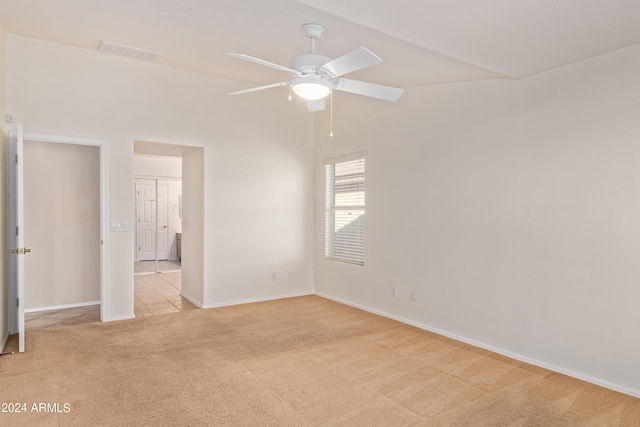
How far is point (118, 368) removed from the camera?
126 inches

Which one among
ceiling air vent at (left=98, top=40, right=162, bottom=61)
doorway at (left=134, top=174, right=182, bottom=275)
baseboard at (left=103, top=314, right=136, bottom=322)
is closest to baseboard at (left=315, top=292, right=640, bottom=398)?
baseboard at (left=103, top=314, right=136, bottom=322)

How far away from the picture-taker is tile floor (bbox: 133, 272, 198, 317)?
512 centimetres

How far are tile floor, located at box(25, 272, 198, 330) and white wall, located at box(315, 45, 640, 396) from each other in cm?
270

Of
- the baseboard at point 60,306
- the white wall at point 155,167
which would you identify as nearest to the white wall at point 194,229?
the baseboard at point 60,306

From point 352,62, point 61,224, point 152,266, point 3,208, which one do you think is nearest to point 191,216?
point 61,224

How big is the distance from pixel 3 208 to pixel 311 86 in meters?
3.25

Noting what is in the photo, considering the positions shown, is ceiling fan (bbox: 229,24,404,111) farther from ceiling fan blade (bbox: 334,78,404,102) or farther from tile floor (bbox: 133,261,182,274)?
tile floor (bbox: 133,261,182,274)

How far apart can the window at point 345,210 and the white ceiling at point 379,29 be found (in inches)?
58.8

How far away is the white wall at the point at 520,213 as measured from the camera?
2908 millimetres

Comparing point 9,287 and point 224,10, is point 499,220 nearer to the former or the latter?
point 224,10

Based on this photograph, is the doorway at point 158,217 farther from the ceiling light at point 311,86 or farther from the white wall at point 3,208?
the ceiling light at point 311,86

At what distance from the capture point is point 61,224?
5.05 m

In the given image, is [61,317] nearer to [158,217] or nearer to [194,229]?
[194,229]

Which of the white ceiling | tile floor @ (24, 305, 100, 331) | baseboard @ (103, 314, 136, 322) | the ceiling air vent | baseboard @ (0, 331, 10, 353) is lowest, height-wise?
tile floor @ (24, 305, 100, 331)
